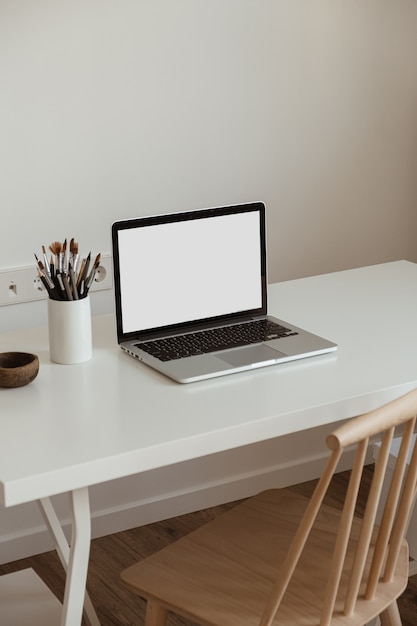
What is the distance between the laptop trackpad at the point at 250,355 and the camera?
1767 millimetres

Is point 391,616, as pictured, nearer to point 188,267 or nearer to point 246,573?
point 246,573

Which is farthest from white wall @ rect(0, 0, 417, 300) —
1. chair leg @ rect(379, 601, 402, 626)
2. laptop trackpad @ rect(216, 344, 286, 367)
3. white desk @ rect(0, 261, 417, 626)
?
chair leg @ rect(379, 601, 402, 626)

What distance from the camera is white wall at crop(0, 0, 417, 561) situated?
2316 millimetres

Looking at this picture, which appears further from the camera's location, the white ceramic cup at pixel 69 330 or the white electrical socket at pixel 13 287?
the white electrical socket at pixel 13 287

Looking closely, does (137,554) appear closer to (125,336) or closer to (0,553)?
(0,553)

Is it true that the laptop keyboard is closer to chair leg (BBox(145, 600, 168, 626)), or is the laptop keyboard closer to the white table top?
the white table top

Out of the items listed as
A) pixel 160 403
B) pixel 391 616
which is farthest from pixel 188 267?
pixel 391 616

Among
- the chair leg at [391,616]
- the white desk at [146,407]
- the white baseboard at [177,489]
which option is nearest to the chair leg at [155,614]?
the white desk at [146,407]

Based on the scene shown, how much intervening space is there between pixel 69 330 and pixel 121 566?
0.99 metres

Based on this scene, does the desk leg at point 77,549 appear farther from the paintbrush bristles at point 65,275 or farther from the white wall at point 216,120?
the white wall at point 216,120

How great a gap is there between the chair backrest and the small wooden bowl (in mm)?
559

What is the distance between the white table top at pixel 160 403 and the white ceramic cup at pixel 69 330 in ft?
0.07

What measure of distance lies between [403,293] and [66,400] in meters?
0.94

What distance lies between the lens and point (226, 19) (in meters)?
2.52
